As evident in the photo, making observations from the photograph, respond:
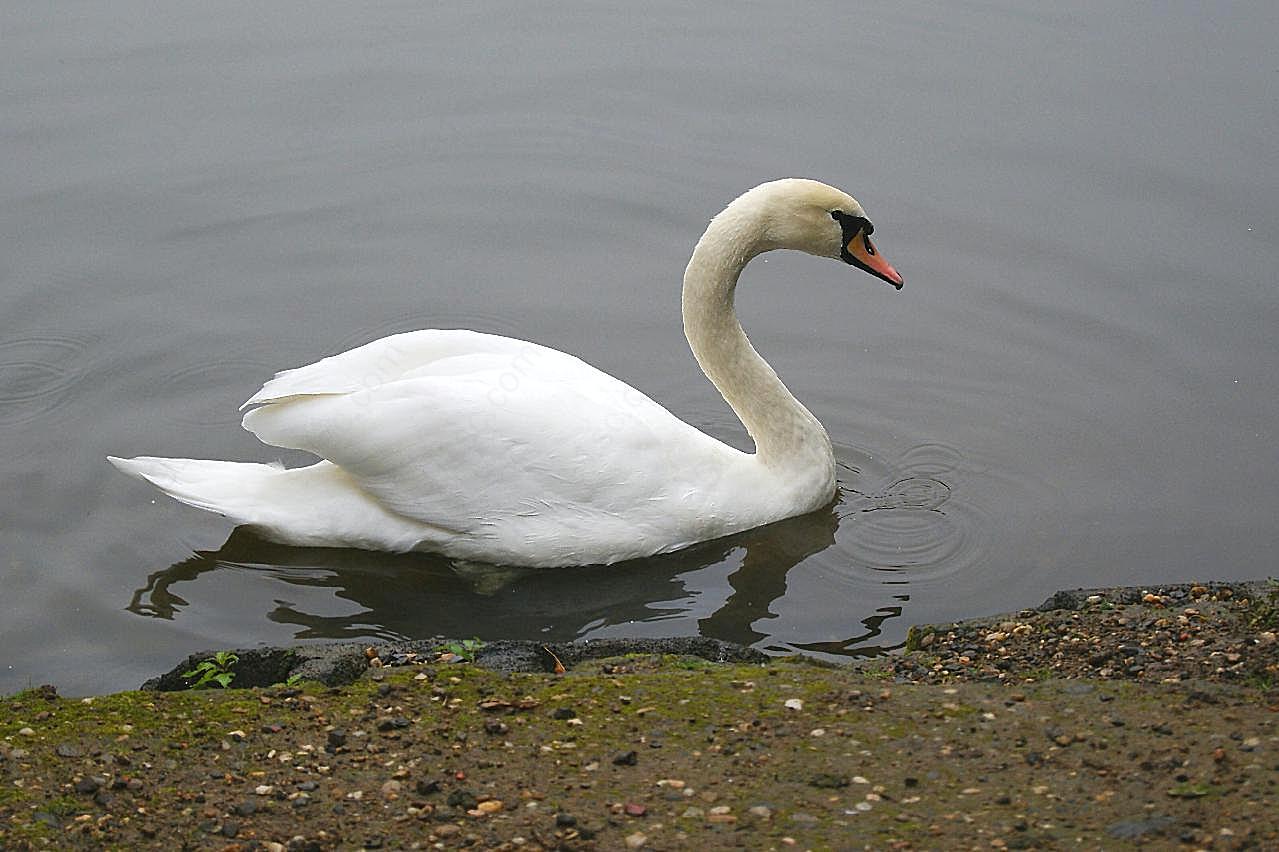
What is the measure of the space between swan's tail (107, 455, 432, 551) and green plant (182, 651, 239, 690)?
5.25ft

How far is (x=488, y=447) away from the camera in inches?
269

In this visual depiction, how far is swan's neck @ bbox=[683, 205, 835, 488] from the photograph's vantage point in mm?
7570

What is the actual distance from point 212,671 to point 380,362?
2.12 meters

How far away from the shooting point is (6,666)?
6.25m

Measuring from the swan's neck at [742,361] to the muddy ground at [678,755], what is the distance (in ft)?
8.06

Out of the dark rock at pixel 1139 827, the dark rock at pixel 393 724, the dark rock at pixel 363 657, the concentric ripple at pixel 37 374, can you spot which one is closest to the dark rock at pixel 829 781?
the dark rock at pixel 1139 827

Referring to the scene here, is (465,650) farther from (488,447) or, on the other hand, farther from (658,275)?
(658,275)

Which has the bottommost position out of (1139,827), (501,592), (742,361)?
(501,592)

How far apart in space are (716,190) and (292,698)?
6.37m

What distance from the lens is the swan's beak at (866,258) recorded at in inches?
307

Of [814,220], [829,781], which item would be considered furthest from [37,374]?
[829,781]

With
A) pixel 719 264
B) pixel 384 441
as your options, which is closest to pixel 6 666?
pixel 384 441

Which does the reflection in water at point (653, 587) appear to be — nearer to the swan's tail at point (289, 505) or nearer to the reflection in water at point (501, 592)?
the reflection in water at point (501, 592)

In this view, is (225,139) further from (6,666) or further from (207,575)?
(6,666)
